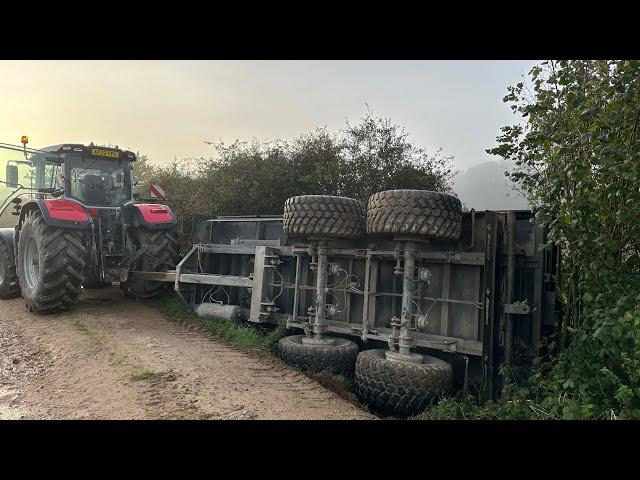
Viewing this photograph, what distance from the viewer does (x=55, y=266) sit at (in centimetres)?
653

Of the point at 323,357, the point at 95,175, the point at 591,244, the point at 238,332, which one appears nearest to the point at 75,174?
the point at 95,175

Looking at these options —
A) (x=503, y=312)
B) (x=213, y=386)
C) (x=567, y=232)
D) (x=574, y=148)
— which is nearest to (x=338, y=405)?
(x=213, y=386)

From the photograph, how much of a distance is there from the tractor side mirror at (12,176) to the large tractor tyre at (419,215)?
7325mm

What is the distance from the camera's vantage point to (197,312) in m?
6.60

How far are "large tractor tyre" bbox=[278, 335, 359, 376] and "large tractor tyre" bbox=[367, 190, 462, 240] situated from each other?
56.1 inches

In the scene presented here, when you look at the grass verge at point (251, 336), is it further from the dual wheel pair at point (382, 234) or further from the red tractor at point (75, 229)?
the red tractor at point (75, 229)

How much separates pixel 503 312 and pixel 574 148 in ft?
5.23

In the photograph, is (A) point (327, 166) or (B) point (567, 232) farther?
(A) point (327, 166)

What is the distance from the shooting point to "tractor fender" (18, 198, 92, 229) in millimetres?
6656

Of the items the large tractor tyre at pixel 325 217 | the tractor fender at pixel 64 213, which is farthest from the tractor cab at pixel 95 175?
the large tractor tyre at pixel 325 217

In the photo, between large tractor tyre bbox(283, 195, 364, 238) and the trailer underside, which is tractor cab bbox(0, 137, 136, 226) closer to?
the trailer underside

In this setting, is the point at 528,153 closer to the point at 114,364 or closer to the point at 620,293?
the point at 620,293

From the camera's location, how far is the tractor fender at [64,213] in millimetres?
6656

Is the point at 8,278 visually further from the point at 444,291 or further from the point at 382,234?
the point at 444,291
